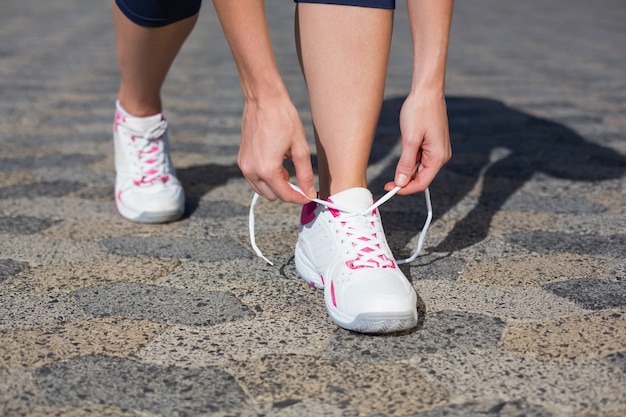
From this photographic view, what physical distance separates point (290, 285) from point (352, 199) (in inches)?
8.6

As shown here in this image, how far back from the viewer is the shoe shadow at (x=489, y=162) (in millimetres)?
2088

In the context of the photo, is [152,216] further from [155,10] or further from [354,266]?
[354,266]

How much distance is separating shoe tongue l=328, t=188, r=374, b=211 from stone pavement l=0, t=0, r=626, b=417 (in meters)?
0.19

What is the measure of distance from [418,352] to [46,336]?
23.9 inches

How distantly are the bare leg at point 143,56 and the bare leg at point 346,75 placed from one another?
0.50 m

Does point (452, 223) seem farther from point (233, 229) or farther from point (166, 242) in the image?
point (166, 242)

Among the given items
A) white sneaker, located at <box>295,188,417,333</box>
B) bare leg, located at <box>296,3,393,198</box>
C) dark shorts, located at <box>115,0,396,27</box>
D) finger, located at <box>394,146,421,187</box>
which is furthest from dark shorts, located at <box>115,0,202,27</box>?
finger, located at <box>394,146,421,187</box>

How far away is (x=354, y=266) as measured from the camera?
4.99 ft

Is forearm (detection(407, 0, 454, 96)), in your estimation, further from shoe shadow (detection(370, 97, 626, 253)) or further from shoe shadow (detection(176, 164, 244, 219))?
shoe shadow (detection(176, 164, 244, 219))

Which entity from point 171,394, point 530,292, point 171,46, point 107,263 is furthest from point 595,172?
point 171,394

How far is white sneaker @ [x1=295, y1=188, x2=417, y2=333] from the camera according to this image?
1.41 meters

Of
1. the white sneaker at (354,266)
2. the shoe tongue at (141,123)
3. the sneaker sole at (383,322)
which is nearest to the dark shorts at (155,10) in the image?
the shoe tongue at (141,123)

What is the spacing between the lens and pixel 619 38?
5691 millimetres

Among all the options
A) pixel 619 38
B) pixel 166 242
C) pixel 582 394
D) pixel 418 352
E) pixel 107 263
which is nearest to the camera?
pixel 582 394
